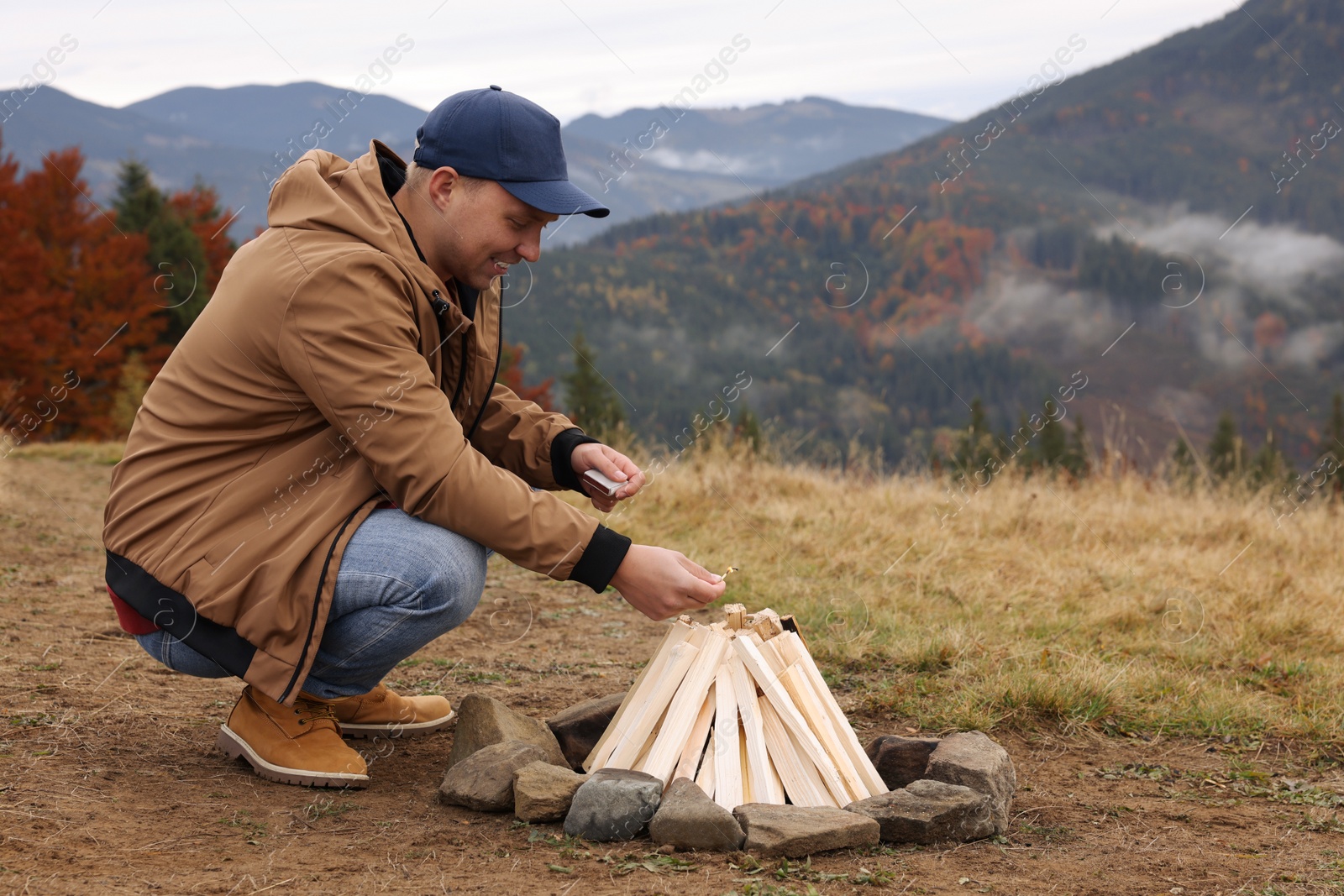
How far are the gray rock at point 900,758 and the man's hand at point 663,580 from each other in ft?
2.79

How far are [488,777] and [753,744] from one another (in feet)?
2.23

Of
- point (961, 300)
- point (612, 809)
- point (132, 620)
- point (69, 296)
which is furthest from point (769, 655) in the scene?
point (961, 300)

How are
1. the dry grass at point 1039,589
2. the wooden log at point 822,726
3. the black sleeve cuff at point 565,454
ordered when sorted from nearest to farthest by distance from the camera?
the wooden log at point 822,726, the black sleeve cuff at point 565,454, the dry grass at point 1039,589

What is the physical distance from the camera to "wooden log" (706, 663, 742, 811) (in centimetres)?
262

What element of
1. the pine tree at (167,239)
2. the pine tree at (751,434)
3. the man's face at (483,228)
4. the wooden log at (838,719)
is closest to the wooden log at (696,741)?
the wooden log at (838,719)

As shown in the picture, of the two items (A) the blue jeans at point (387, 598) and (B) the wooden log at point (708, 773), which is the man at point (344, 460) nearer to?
(A) the blue jeans at point (387, 598)

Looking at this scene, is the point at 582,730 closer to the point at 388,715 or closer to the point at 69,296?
the point at 388,715

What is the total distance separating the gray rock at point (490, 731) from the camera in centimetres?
288

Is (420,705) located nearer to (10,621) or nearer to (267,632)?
(267,632)

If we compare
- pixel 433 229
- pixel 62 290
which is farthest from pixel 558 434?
pixel 62 290

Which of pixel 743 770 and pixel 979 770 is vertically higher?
pixel 979 770

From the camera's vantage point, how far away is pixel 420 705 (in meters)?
3.36

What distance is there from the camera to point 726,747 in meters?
2.68

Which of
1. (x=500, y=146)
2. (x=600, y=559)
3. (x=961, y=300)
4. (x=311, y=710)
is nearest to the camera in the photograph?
(x=600, y=559)
